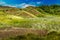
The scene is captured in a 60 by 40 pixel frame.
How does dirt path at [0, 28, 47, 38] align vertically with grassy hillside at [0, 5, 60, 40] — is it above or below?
below

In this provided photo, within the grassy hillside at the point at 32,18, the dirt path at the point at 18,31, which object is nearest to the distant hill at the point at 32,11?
the grassy hillside at the point at 32,18

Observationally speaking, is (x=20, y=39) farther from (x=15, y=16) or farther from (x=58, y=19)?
(x=58, y=19)

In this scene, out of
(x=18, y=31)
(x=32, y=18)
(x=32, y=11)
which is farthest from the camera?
(x=32, y=11)

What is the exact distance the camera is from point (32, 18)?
5.00 m

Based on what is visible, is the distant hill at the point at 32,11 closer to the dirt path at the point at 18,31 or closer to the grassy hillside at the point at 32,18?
the grassy hillside at the point at 32,18

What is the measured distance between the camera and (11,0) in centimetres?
521

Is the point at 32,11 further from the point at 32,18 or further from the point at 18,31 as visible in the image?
the point at 18,31

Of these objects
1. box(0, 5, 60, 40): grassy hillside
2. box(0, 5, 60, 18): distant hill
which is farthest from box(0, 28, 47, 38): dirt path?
box(0, 5, 60, 18): distant hill

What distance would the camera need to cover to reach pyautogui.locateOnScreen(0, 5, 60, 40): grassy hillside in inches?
190

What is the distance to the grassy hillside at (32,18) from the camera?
4.82m

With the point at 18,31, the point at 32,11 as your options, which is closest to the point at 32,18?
the point at 32,11

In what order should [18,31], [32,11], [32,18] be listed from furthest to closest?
[32,11], [32,18], [18,31]

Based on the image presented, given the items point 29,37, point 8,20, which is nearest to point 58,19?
point 29,37

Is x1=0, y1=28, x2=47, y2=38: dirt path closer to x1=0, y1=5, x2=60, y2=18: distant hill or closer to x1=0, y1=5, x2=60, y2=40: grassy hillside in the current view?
x1=0, y1=5, x2=60, y2=40: grassy hillside
